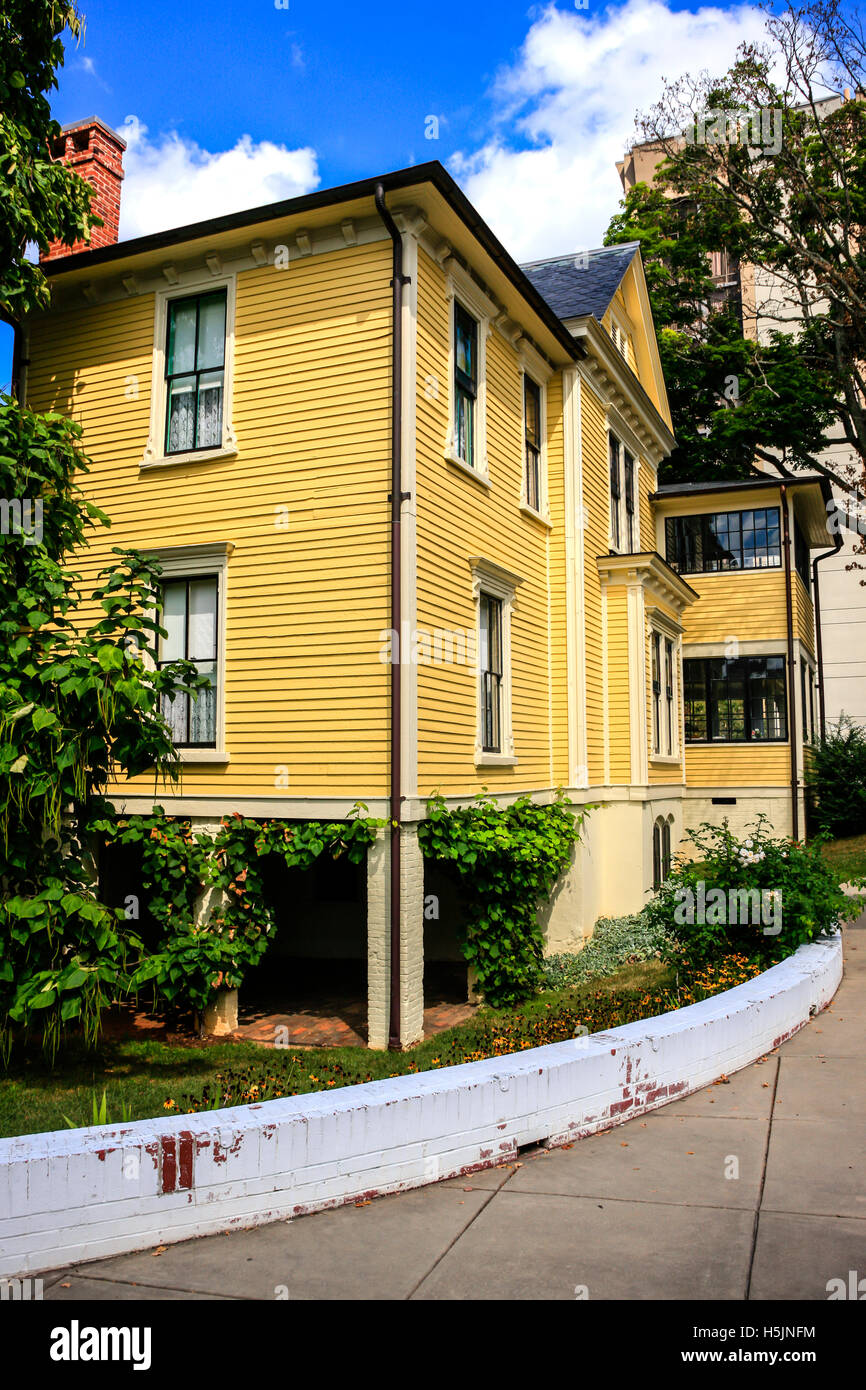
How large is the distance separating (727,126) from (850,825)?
52.2 feet

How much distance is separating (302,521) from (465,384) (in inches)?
117

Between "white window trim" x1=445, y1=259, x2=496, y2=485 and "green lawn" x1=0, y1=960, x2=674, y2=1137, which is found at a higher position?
"white window trim" x1=445, y1=259, x2=496, y2=485

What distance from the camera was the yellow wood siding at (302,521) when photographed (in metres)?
10.8

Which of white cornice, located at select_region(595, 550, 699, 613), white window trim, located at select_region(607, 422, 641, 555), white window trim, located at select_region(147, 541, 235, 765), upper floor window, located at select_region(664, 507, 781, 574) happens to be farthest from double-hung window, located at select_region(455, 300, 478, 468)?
upper floor window, located at select_region(664, 507, 781, 574)

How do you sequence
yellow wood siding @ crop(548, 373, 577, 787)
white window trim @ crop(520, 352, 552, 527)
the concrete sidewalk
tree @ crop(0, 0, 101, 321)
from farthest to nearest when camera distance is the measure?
yellow wood siding @ crop(548, 373, 577, 787) → white window trim @ crop(520, 352, 552, 527) → tree @ crop(0, 0, 101, 321) → the concrete sidewalk

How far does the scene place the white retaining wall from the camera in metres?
4.58

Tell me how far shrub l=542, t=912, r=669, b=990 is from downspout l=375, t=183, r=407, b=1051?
340 cm

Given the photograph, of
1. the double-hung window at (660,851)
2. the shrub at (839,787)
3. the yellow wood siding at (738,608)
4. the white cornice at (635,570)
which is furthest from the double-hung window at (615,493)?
the shrub at (839,787)

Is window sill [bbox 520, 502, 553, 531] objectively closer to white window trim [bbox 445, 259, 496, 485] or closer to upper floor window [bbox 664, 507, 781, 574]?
white window trim [bbox 445, 259, 496, 485]

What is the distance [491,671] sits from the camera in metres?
13.2

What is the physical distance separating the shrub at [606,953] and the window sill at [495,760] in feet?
8.61

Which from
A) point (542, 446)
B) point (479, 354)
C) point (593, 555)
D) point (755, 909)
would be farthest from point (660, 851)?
point (479, 354)

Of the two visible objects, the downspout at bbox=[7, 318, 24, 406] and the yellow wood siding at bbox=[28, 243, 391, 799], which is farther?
the downspout at bbox=[7, 318, 24, 406]
